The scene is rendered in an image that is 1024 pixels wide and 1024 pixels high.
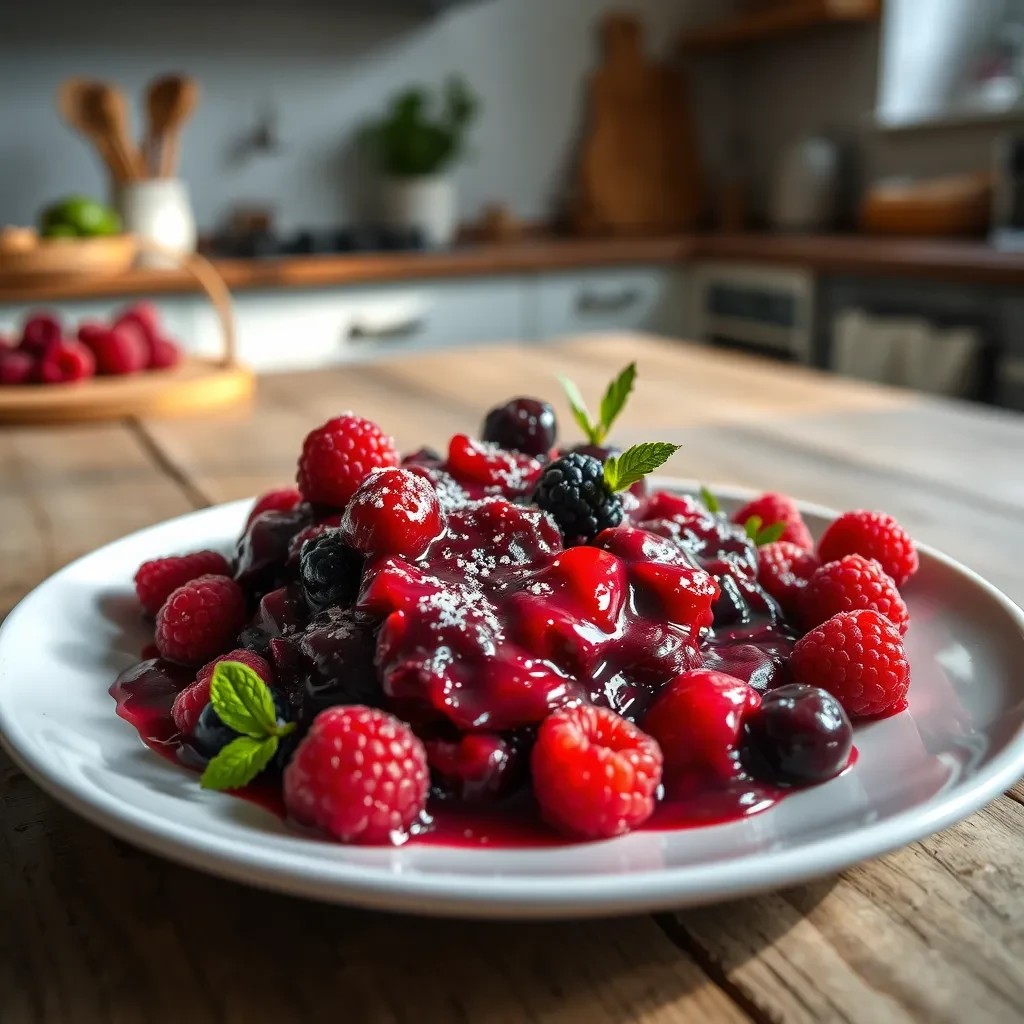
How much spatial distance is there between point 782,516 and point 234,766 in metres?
0.53

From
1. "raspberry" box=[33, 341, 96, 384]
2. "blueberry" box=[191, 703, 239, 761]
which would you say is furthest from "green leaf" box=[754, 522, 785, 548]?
"raspberry" box=[33, 341, 96, 384]

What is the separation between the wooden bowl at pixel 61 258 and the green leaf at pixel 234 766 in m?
1.50

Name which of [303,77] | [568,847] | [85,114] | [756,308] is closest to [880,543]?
[568,847]

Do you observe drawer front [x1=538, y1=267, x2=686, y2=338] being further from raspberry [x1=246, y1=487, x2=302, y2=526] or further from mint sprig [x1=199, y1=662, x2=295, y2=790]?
mint sprig [x1=199, y1=662, x2=295, y2=790]

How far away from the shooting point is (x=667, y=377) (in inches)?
73.4

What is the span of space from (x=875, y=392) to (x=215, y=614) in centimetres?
130

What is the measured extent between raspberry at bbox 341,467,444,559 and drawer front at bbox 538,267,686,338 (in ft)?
9.10

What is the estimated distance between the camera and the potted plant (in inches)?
146

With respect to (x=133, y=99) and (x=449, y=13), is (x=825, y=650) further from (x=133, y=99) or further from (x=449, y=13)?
(x=449, y=13)

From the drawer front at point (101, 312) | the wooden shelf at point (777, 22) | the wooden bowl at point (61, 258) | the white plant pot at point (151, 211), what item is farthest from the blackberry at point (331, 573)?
the wooden shelf at point (777, 22)

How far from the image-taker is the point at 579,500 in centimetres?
73

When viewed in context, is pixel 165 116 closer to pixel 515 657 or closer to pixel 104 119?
pixel 104 119

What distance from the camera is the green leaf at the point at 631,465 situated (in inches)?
28.8

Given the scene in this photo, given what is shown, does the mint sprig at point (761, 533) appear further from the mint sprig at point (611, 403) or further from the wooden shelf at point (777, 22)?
the wooden shelf at point (777, 22)
